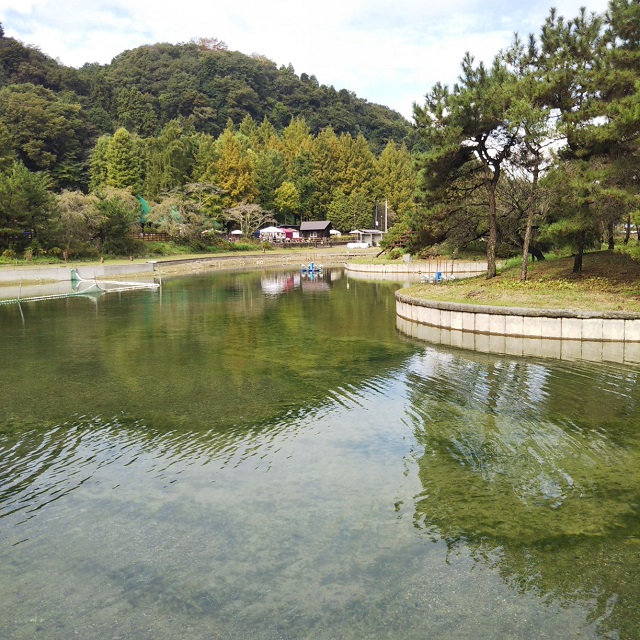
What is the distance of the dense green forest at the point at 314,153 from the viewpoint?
63.7ft

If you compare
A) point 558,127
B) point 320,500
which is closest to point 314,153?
point 558,127

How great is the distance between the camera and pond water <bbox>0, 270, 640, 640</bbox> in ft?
16.1

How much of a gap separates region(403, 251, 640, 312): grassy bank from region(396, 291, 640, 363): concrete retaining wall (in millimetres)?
700

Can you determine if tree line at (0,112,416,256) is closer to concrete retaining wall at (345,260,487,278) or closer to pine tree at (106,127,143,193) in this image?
pine tree at (106,127,143,193)

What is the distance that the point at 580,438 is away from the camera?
8.84 m

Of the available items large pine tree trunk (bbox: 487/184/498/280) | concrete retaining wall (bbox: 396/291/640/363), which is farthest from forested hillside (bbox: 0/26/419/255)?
concrete retaining wall (bbox: 396/291/640/363)

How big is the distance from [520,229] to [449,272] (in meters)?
11.2

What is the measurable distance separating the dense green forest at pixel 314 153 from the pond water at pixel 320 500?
925 centimetres

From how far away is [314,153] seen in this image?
8788cm

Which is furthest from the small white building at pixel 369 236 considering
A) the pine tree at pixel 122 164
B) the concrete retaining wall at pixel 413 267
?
the concrete retaining wall at pixel 413 267

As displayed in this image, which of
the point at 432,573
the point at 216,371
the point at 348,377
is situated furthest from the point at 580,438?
the point at 216,371

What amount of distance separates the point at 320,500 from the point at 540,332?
11.8 meters

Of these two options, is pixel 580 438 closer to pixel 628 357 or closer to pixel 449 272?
pixel 628 357

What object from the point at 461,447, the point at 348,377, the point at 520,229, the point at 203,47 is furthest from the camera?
the point at 203,47
